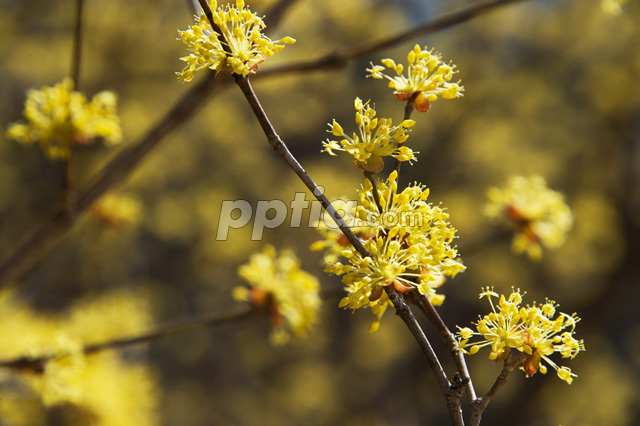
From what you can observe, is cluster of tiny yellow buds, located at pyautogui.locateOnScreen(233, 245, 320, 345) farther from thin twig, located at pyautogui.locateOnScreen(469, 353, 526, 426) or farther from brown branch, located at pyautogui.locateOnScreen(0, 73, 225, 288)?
thin twig, located at pyautogui.locateOnScreen(469, 353, 526, 426)

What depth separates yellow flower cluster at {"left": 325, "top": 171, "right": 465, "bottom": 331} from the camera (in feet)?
3.17

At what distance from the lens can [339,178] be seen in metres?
5.47

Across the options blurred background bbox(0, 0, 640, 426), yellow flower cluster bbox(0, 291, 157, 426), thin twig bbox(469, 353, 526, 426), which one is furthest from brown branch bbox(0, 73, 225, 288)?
blurred background bbox(0, 0, 640, 426)

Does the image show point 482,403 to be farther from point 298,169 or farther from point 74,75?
point 74,75

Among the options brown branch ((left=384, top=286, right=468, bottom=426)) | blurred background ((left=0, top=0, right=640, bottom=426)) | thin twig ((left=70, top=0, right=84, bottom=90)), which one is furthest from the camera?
blurred background ((left=0, top=0, right=640, bottom=426))

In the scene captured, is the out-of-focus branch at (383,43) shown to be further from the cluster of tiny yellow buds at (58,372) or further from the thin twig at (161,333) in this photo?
the cluster of tiny yellow buds at (58,372)

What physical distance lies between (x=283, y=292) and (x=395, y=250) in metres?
1.04

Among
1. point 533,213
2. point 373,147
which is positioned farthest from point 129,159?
point 533,213

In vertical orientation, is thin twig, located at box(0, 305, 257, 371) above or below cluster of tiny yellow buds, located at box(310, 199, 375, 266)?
above

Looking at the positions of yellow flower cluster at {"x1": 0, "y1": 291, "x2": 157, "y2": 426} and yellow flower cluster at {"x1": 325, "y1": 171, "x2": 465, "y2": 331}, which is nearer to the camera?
yellow flower cluster at {"x1": 325, "y1": 171, "x2": 465, "y2": 331}

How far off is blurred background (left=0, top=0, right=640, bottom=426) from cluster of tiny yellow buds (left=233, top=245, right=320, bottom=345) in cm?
299

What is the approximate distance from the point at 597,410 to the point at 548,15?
4.50 meters

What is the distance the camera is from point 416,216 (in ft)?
3.35

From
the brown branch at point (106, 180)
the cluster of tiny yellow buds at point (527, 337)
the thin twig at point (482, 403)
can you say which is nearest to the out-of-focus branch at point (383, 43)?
the brown branch at point (106, 180)
